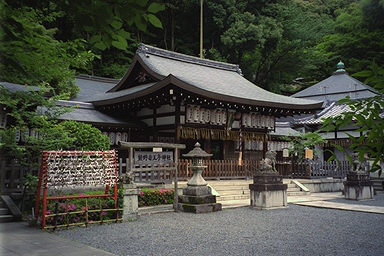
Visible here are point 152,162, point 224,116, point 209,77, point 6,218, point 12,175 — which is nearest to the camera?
point 6,218

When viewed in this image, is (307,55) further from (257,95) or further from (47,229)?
(47,229)

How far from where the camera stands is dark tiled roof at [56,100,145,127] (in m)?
15.5

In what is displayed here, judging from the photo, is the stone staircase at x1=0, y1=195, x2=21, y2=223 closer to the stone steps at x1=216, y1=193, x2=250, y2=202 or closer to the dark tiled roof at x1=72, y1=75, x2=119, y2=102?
the stone steps at x1=216, y1=193, x2=250, y2=202

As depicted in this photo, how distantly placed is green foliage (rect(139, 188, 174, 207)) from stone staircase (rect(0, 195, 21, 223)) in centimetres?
366

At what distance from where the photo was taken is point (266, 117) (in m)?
19.4

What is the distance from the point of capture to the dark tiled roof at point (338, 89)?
116 ft

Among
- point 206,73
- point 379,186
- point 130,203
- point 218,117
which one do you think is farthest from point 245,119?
point 130,203

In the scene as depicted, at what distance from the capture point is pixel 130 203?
9.84 m

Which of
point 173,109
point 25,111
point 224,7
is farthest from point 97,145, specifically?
point 224,7

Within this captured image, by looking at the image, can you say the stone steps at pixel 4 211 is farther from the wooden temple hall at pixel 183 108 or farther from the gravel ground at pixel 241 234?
the wooden temple hall at pixel 183 108

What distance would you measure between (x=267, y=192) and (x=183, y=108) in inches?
237

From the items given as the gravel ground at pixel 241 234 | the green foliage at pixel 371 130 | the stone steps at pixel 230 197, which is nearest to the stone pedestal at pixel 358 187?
the gravel ground at pixel 241 234

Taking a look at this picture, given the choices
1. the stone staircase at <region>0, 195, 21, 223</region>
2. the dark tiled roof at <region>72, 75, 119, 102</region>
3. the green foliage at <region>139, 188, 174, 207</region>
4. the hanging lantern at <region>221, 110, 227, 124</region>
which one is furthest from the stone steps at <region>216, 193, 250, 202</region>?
the dark tiled roof at <region>72, 75, 119, 102</region>

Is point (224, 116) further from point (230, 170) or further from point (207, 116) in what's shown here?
point (230, 170)
